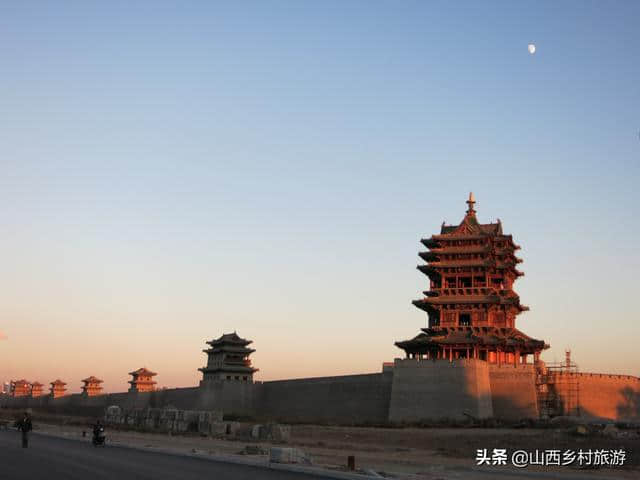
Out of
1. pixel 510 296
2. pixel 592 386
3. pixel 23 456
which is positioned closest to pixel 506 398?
pixel 592 386

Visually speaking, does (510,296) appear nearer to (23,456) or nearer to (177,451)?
(177,451)

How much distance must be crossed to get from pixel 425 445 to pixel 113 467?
2101cm

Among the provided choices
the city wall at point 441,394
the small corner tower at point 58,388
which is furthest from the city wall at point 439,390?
the small corner tower at point 58,388

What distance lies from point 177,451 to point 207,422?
694 inches

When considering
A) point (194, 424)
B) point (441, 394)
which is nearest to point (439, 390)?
point (441, 394)

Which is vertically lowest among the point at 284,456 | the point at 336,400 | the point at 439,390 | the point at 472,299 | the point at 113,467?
the point at 113,467

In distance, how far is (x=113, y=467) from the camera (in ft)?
84.8

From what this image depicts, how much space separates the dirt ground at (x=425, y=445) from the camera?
28562 millimetres

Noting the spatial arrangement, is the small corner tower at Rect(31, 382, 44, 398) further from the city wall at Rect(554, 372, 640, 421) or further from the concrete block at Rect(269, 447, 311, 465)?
the concrete block at Rect(269, 447, 311, 465)

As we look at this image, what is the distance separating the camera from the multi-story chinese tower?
68.3m

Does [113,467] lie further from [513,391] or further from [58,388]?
[58,388]

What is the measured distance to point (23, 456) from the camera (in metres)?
30.4

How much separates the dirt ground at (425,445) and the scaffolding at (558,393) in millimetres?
9343

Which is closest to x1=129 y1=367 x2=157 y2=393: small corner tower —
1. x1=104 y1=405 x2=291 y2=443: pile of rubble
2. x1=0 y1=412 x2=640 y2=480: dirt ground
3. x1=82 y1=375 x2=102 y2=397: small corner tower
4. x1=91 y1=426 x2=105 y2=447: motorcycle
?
x1=82 y1=375 x2=102 y2=397: small corner tower
